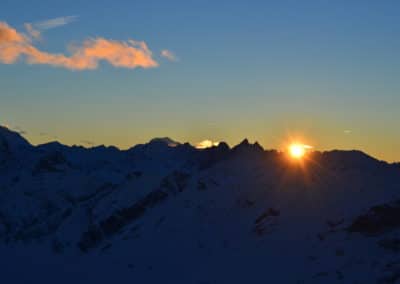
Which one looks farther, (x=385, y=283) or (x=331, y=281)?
(x=331, y=281)

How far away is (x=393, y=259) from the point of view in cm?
19162

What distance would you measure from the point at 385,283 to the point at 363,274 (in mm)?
13154

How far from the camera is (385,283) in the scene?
588 feet

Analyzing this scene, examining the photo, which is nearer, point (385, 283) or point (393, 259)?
point (385, 283)

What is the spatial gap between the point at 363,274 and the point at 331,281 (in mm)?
9983

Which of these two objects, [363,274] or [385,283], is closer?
[385,283]

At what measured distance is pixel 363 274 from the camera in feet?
630

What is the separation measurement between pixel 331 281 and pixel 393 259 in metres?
18.8

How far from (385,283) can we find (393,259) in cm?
1421

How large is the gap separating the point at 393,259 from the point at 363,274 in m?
9.37

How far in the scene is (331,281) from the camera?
647ft
